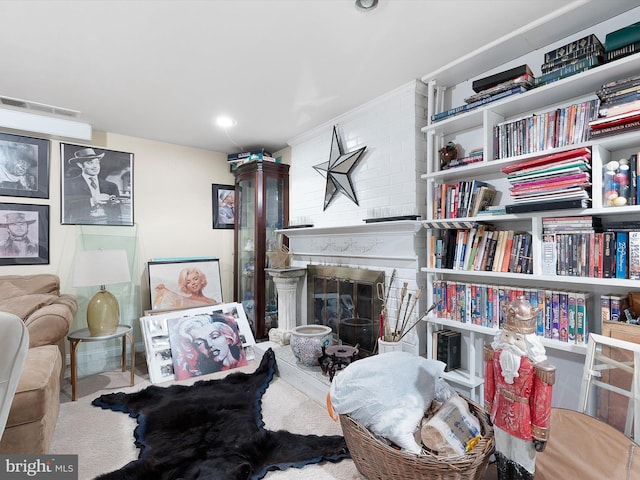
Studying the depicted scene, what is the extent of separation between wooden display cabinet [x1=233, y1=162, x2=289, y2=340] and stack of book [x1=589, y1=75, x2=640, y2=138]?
2.88 m

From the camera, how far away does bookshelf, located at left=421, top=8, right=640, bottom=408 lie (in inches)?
64.7

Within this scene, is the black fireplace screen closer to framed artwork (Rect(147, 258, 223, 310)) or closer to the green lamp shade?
framed artwork (Rect(147, 258, 223, 310))

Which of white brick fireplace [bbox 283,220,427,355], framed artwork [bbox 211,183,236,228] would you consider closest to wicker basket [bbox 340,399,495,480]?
white brick fireplace [bbox 283,220,427,355]

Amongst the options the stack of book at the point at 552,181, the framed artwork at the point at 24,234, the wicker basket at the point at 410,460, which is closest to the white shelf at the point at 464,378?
the wicker basket at the point at 410,460

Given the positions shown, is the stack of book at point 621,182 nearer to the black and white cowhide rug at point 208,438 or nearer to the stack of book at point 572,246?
the stack of book at point 572,246

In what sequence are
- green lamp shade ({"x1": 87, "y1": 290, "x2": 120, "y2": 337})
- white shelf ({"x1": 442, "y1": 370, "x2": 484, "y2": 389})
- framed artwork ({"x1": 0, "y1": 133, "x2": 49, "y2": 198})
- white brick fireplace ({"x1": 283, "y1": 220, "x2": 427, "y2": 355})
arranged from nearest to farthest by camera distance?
white shelf ({"x1": 442, "y1": 370, "x2": 484, "y2": 389}) < white brick fireplace ({"x1": 283, "y1": 220, "x2": 427, "y2": 355}) < green lamp shade ({"x1": 87, "y1": 290, "x2": 120, "y2": 337}) < framed artwork ({"x1": 0, "y1": 133, "x2": 49, "y2": 198})

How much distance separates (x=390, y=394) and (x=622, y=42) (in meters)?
1.93

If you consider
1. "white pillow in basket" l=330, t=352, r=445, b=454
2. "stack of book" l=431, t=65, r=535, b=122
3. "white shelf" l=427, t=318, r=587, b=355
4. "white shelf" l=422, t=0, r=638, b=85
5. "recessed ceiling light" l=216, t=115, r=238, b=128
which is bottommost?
"white pillow in basket" l=330, t=352, r=445, b=454

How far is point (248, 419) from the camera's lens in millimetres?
2133

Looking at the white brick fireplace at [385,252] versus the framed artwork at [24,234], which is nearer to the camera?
the white brick fireplace at [385,252]

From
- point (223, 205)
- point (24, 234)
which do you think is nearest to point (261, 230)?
point (223, 205)

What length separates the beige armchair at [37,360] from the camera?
5.35ft

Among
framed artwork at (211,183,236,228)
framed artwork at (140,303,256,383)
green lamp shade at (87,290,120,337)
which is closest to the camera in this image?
green lamp shade at (87,290,120,337)

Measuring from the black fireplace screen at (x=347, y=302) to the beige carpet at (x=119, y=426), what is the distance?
0.68 metres
